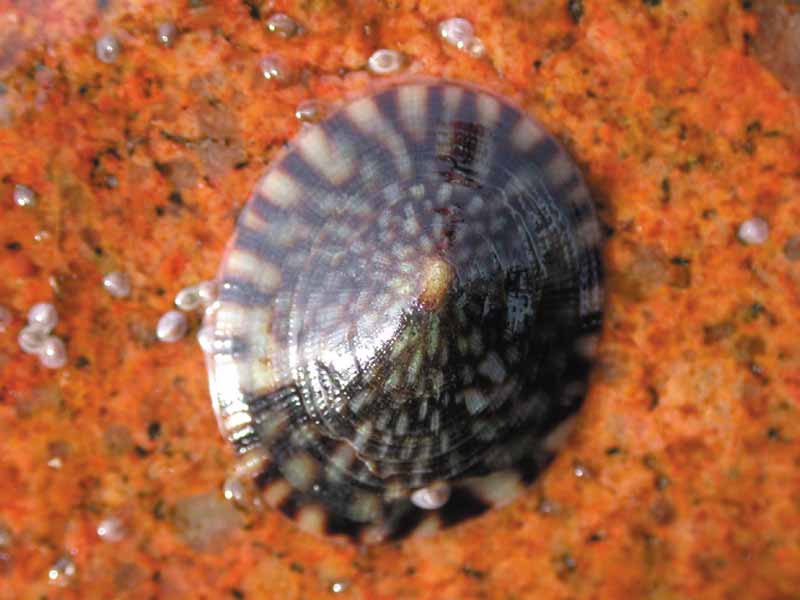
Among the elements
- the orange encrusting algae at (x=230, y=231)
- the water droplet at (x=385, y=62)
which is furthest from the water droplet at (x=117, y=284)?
the water droplet at (x=385, y=62)

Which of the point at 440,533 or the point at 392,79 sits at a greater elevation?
the point at 392,79

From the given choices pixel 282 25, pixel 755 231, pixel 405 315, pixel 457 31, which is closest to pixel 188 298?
pixel 405 315

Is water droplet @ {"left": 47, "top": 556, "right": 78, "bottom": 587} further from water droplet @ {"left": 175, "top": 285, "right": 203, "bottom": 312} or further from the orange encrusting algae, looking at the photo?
water droplet @ {"left": 175, "top": 285, "right": 203, "bottom": 312}

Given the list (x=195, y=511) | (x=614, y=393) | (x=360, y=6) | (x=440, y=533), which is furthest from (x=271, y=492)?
(x=360, y=6)

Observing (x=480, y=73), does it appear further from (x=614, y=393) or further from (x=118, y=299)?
(x=118, y=299)

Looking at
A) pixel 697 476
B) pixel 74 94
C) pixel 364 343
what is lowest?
pixel 697 476

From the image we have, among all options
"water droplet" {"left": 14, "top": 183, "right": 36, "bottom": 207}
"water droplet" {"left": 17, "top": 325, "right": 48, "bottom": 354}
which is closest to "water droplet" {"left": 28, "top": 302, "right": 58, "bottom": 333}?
"water droplet" {"left": 17, "top": 325, "right": 48, "bottom": 354}

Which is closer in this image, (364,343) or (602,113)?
(364,343)
